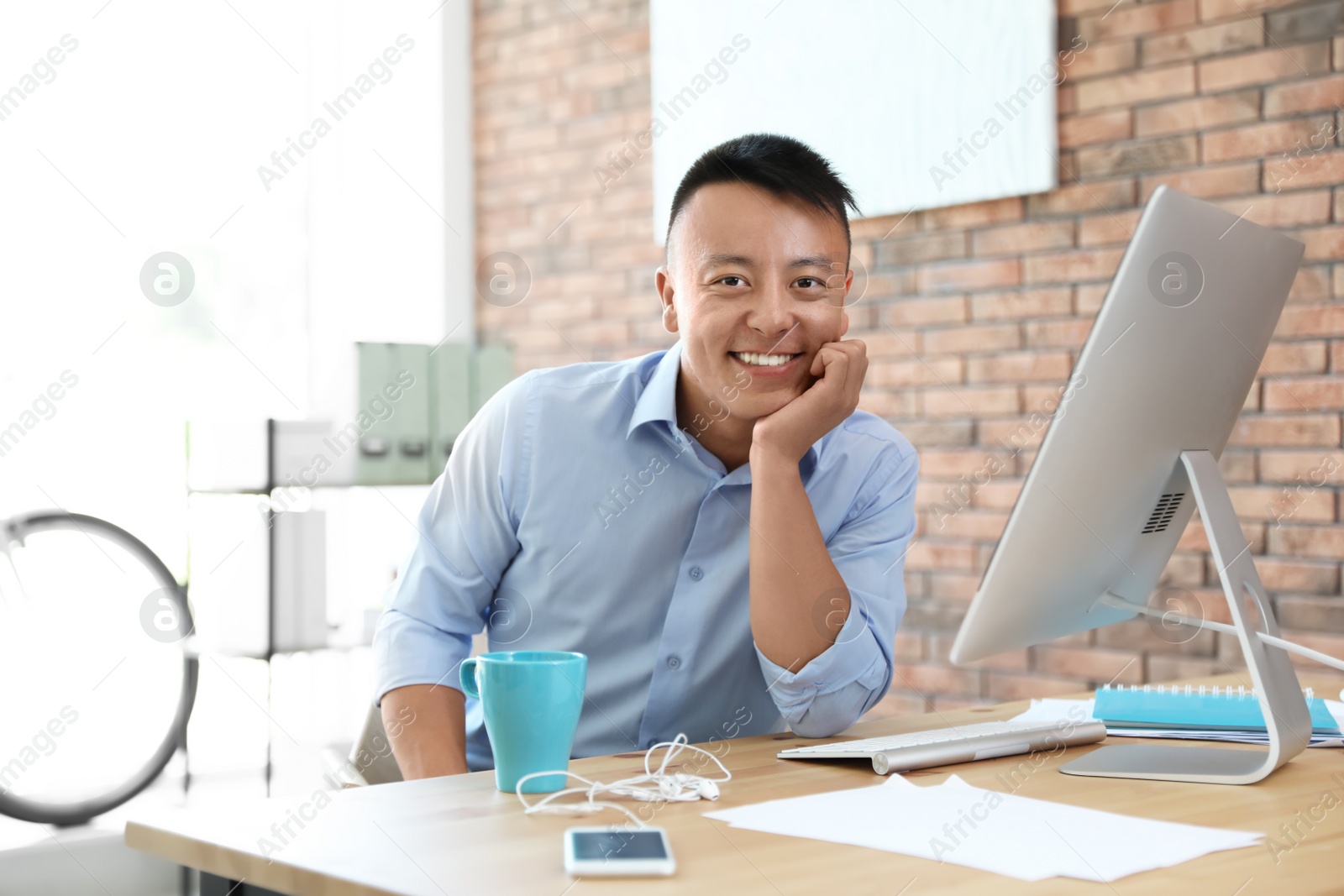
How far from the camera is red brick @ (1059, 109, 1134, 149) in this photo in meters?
2.60

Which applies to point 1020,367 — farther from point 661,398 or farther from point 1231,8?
point 661,398

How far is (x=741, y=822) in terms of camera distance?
0.94 meters

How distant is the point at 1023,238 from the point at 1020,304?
A: 0.49ft

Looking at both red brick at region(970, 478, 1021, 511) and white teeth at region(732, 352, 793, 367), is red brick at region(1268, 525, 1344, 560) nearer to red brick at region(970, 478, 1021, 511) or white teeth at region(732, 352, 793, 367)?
red brick at region(970, 478, 1021, 511)

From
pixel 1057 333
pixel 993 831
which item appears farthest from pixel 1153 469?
pixel 1057 333

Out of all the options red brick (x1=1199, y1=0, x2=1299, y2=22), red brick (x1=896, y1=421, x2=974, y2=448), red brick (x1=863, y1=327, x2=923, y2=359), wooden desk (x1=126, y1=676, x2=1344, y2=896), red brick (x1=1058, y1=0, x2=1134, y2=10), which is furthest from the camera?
red brick (x1=863, y1=327, x2=923, y2=359)

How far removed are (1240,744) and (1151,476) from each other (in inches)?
13.5

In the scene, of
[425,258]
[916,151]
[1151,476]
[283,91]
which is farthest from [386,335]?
[1151,476]

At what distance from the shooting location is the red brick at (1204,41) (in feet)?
7.86

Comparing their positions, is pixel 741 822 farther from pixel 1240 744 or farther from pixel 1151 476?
pixel 1240 744

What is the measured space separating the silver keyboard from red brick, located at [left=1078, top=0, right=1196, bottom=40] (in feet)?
5.78

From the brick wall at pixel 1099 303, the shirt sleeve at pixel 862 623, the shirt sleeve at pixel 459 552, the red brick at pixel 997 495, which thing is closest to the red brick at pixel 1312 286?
the brick wall at pixel 1099 303

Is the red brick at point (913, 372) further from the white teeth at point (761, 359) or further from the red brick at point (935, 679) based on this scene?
the white teeth at point (761, 359)

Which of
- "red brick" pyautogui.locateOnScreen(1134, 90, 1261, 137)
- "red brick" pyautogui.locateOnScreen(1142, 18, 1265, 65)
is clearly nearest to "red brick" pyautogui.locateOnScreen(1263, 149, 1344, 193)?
"red brick" pyautogui.locateOnScreen(1134, 90, 1261, 137)
